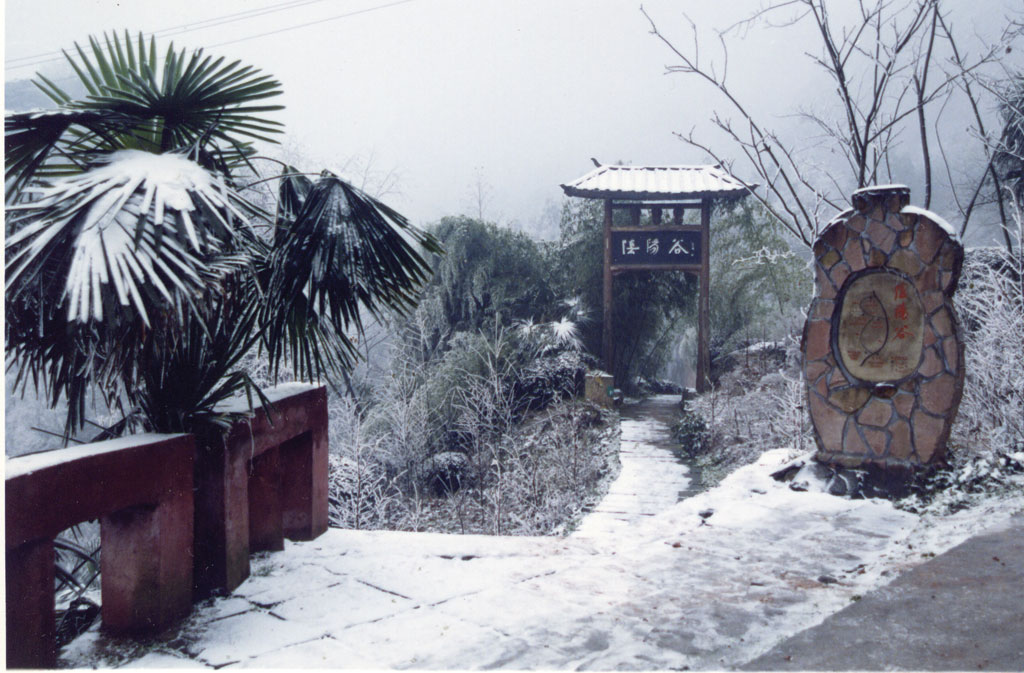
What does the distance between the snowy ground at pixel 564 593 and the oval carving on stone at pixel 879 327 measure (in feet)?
2.53

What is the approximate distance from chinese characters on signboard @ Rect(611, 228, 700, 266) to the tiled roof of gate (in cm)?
54

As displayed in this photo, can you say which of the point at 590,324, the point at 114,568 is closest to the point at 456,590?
the point at 114,568

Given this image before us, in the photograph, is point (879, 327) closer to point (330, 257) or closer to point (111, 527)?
point (330, 257)

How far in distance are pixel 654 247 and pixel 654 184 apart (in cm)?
91

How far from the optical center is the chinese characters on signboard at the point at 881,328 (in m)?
4.05

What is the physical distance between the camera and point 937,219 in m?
4.00

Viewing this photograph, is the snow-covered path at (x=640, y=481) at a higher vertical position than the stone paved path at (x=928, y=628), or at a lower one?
lower

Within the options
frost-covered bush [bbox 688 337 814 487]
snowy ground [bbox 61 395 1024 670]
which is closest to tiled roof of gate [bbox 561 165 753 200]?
frost-covered bush [bbox 688 337 814 487]

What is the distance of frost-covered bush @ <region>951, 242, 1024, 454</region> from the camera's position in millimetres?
4727

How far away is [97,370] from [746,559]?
2510 millimetres

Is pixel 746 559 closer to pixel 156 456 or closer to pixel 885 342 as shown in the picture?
pixel 885 342

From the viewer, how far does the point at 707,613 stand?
2.46 m

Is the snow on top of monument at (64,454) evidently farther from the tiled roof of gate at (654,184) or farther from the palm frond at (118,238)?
the tiled roof of gate at (654,184)

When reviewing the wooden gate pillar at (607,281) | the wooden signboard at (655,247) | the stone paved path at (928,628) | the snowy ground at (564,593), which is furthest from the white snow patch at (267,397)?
the wooden signboard at (655,247)
